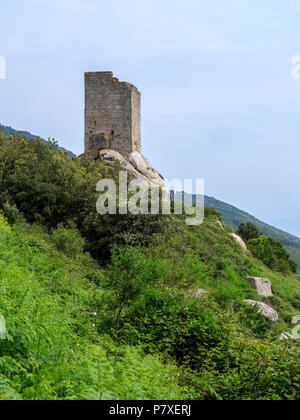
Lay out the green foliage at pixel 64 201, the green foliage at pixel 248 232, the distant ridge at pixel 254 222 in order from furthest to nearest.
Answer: the distant ridge at pixel 254 222
the green foliage at pixel 248 232
the green foliage at pixel 64 201

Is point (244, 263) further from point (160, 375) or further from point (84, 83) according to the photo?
point (160, 375)

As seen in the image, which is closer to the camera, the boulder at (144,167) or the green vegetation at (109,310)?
the green vegetation at (109,310)

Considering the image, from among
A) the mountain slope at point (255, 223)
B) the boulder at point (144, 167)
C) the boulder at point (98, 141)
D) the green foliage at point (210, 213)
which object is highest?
the boulder at point (98, 141)

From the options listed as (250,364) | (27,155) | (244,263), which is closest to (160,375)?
(250,364)

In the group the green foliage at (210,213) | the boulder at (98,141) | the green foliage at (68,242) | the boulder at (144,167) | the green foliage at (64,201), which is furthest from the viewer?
the green foliage at (210,213)

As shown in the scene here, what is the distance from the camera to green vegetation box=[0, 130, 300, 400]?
5.41 metres

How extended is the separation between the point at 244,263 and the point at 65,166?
10.4 m

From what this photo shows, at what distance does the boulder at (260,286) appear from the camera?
1975cm

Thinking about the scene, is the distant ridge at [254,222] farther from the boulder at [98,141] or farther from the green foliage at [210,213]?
the boulder at [98,141]

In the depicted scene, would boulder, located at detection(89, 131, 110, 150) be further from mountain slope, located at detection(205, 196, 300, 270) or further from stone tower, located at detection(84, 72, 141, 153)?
mountain slope, located at detection(205, 196, 300, 270)

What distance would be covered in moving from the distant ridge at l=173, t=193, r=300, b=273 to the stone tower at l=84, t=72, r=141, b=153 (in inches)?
2892

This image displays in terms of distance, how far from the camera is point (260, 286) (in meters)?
20.0

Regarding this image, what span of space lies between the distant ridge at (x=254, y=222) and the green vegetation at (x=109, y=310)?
79.9 metres

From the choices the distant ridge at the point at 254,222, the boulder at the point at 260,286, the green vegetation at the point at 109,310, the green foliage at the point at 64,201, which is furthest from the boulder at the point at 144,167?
the distant ridge at the point at 254,222
